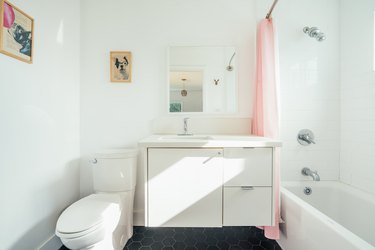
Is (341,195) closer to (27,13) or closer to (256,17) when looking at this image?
(256,17)

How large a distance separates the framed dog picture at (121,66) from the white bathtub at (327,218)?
173 cm

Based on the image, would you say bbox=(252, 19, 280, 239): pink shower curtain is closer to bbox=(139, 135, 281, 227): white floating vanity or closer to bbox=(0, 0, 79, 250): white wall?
bbox=(139, 135, 281, 227): white floating vanity

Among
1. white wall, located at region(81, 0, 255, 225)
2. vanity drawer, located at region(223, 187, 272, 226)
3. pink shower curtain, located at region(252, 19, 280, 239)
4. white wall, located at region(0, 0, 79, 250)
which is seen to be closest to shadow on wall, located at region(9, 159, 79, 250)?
white wall, located at region(0, 0, 79, 250)

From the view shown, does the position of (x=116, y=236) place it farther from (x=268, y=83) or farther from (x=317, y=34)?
(x=317, y=34)

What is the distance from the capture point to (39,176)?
1.29 meters

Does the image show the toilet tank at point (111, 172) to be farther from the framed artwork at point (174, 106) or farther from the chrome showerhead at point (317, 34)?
the chrome showerhead at point (317, 34)

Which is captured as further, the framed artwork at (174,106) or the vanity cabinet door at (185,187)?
Result: the framed artwork at (174,106)

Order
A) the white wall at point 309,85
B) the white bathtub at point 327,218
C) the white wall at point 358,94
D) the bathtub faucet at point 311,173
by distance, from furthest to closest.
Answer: the white wall at point 309,85 < the bathtub faucet at point 311,173 < the white wall at point 358,94 < the white bathtub at point 327,218

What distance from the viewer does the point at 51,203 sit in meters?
1.39

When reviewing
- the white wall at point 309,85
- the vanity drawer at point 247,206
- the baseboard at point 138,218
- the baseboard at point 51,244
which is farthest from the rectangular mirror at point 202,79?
the baseboard at point 51,244

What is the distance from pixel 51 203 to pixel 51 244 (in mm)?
304

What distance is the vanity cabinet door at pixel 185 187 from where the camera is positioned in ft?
3.90

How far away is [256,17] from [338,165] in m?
1.63

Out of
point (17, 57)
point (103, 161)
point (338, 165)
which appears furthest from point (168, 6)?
point (338, 165)
